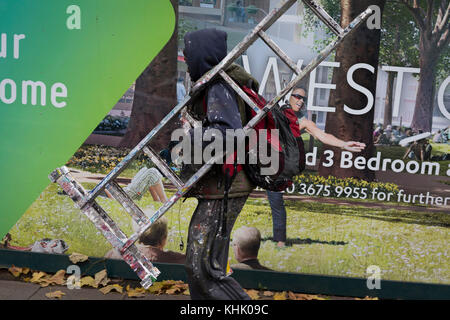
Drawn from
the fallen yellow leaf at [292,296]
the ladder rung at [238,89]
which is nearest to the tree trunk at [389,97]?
the fallen yellow leaf at [292,296]

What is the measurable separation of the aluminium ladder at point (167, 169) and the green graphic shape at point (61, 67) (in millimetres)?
1752

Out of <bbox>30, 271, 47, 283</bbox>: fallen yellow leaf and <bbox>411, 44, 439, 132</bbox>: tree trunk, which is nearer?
<bbox>411, 44, 439, 132</bbox>: tree trunk

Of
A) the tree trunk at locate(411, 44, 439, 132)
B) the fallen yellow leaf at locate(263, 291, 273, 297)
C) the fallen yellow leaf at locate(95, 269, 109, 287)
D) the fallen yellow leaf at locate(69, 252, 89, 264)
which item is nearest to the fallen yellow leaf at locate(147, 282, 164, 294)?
the fallen yellow leaf at locate(95, 269, 109, 287)

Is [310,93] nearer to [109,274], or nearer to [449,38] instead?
[449,38]

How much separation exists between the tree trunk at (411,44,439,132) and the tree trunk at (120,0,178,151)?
6.79 ft

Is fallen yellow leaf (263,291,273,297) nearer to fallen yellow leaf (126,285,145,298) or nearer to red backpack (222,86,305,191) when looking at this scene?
fallen yellow leaf (126,285,145,298)

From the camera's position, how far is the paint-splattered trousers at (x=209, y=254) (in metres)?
3.18

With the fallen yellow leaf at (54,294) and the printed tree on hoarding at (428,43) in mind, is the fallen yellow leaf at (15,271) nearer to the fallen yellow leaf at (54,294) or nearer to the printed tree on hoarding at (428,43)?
the fallen yellow leaf at (54,294)

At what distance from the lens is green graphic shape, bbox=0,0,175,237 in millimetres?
4781

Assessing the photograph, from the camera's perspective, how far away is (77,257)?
5.00 meters

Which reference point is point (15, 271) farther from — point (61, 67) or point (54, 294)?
point (61, 67)

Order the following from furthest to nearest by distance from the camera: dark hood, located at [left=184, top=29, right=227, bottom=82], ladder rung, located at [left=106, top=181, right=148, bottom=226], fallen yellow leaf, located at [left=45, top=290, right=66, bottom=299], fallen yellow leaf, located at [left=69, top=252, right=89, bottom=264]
→ fallen yellow leaf, located at [left=69, top=252, right=89, bottom=264] → fallen yellow leaf, located at [left=45, top=290, right=66, bottom=299] → ladder rung, located at [left=106, top=181, right=148, bottom=226] → dark hood, located at [left=184, top=29, right=227, bottom=82]

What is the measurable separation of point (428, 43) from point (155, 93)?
234cm

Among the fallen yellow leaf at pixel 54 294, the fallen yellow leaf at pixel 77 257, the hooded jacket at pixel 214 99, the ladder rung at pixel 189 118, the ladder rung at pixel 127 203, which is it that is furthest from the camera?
the fallen yellow leaf at pixel 77 257
